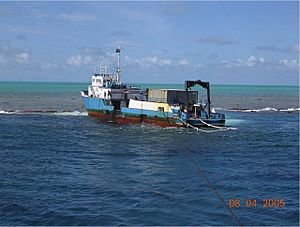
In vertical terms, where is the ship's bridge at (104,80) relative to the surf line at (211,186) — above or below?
above

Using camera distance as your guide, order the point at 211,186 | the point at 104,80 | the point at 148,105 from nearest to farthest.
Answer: the point at 211,186
the point at 148,105
the point at 104,80

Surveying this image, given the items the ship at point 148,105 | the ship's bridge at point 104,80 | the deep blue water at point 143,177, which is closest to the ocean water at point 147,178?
the deep blue water at point 143,177

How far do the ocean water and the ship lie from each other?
242 inches

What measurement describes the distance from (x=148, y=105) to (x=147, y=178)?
29.3 m

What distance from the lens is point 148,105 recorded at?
53.6 m

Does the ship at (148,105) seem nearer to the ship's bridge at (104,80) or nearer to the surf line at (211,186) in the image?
the ship's bridge at (104,80)

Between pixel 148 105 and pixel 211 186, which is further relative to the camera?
pixel 148 105

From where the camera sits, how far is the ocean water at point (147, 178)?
18.3m

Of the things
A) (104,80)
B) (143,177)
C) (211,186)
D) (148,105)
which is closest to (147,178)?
(143,177)

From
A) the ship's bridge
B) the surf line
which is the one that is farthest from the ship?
the surf line

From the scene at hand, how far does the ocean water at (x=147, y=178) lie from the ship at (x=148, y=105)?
614 centimetres

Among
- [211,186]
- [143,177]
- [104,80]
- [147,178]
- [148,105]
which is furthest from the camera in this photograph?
[104,80]

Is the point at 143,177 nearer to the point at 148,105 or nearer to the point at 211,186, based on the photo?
the point at 211,186

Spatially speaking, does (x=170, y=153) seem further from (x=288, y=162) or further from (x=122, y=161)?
(x=288, y=162)
